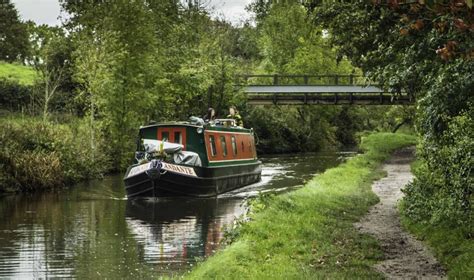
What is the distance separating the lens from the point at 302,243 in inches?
421

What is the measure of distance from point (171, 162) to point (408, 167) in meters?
10.4

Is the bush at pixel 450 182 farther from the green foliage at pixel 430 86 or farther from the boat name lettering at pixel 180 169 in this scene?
the boat name lettering at pixel 180 169

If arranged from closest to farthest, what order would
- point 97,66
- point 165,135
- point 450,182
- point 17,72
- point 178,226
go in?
point 450,182
point 178,226
point 165,135
point 97,66
point 17,72

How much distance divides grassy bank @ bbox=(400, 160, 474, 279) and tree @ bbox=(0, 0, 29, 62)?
4551 cm

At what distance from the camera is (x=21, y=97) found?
128ft

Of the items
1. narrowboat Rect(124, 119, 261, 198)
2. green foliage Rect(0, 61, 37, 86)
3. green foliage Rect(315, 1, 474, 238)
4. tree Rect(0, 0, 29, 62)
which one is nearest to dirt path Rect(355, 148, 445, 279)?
green foliage Rect(315, 1, 474, 238)

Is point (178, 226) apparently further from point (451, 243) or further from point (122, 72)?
point (122, 72)

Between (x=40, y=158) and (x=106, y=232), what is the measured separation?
8880 millimetres

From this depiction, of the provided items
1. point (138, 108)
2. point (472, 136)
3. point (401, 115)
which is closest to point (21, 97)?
point (138, 108)

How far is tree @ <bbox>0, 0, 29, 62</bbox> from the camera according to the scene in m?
51.2

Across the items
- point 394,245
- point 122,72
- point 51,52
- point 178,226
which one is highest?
point 51,52

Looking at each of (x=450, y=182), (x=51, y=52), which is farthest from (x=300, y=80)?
(x=450, y=182)

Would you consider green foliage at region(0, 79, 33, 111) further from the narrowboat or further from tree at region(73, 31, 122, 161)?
the narrowboat

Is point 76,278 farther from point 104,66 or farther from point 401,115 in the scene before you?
point 401,115
